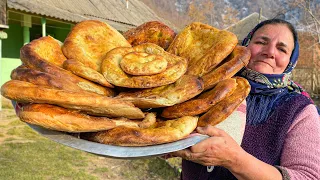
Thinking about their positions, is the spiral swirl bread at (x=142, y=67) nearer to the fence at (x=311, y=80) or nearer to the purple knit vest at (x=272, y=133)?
the purple knit vest at (x=272, y=133)

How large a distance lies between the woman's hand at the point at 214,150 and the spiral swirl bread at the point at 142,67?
0.27 metres

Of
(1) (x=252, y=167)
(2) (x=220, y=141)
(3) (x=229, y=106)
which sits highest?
(3) (x=229, y=106)

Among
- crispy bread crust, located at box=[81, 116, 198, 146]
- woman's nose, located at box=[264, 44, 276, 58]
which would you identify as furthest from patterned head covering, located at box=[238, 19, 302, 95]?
crispy bread crust, located at box=[81, 116, 198, 146]

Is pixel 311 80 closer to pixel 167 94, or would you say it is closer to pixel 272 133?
pixel 272 133

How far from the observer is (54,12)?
9516 mm

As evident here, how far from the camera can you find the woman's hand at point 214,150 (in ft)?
4.76

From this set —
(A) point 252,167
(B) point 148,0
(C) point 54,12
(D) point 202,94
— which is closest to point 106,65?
(D) point 202,94

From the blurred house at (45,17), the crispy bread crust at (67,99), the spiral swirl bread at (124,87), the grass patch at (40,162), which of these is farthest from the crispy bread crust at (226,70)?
the blurred house at (45,17)

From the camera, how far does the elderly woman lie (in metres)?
1.70

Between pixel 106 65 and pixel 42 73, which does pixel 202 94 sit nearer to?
pixel 106 65

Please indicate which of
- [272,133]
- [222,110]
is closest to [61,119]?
[222,110]

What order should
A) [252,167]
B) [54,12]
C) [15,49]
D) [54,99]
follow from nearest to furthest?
1. [54,99]
2. [252,167]
3. [54,12]
4. [15,49]

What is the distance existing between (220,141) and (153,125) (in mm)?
326

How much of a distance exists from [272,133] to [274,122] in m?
0.07
